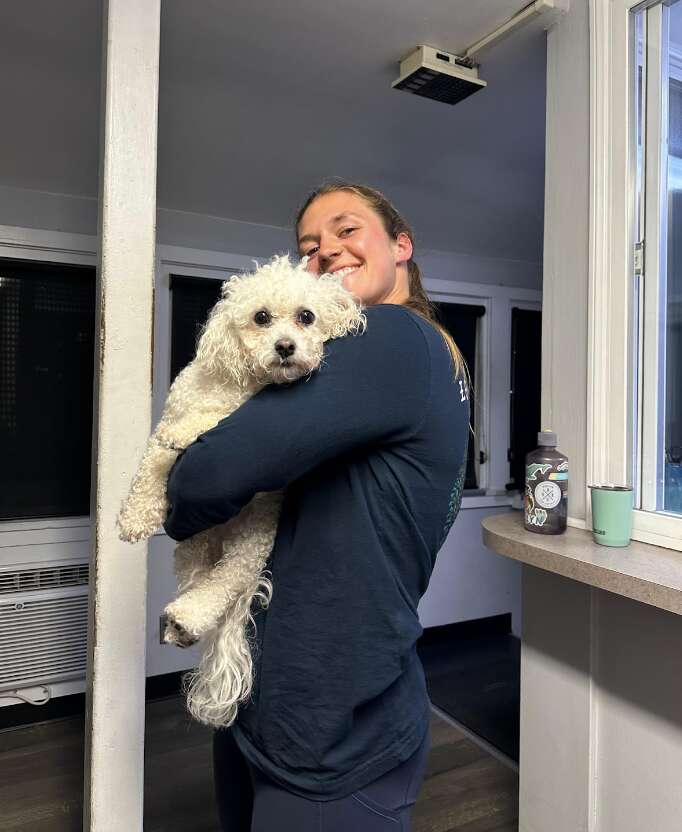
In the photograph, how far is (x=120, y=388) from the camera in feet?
4.37

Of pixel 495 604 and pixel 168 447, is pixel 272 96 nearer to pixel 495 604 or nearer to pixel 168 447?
pixel 168 447

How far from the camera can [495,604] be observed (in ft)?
13.8

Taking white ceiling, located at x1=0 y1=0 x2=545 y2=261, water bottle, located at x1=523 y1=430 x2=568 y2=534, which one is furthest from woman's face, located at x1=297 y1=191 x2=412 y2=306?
white ceiling, located at x1=0 y1=0 x2=545 y2=261

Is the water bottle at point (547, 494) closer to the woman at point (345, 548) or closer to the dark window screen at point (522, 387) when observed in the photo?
the woman at point (345, 548)

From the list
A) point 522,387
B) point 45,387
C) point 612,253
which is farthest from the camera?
point 522,387

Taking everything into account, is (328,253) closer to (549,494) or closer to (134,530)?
(134,530)

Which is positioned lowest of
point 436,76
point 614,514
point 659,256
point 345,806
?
point 345,806

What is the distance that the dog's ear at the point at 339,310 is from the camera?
0.85 metres

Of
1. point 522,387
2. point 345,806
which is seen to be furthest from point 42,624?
point 522,387

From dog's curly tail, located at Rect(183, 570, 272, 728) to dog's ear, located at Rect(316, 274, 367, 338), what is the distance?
0.36 m

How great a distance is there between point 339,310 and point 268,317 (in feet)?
0.32

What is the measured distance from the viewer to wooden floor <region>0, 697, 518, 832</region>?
230cm

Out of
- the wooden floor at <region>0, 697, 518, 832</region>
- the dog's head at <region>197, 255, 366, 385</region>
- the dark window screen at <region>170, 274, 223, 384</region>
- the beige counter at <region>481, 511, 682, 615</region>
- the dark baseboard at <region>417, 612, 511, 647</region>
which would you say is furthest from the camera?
the dark baseboard at <region>417, 612, 511, 647</region>

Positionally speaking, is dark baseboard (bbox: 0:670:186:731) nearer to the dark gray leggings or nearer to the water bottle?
the water bottle
